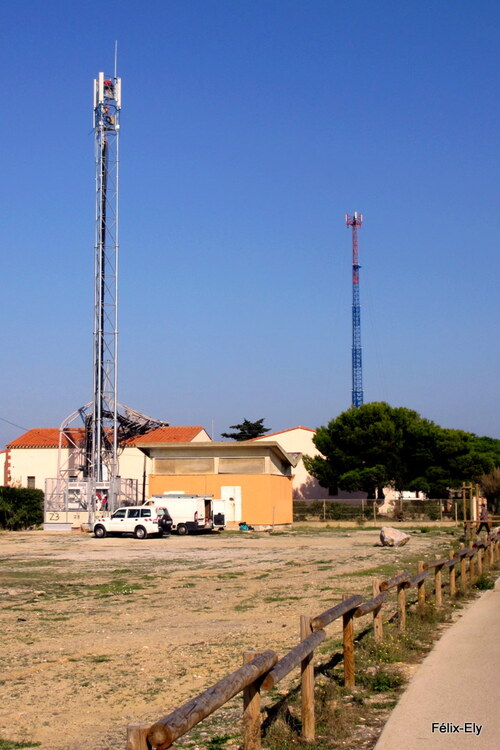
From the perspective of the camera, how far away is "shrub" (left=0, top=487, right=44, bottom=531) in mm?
50875

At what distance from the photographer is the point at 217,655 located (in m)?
11.3

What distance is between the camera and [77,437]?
70.9m

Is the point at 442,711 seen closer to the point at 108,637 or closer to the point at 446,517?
the point at 108,637

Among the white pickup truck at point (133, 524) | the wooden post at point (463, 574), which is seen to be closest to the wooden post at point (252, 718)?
the wooden post at point (463, 574)

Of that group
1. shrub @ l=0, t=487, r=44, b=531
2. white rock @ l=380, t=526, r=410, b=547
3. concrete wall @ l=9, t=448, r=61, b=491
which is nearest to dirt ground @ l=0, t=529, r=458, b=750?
white rock @ l=380, t=526, r=410, b=547

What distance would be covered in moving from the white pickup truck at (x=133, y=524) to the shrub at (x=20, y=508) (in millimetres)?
10161

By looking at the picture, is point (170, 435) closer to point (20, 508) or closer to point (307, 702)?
point (20, 508)

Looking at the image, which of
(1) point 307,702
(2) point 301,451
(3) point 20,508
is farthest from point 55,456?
(1) point 307,702

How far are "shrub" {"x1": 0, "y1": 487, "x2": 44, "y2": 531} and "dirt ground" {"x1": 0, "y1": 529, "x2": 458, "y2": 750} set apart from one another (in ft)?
61.0

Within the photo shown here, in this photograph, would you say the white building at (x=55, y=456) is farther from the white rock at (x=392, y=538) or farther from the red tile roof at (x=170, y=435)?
the white rock at (x=392, y=538)

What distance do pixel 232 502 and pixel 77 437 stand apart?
72.6 feet

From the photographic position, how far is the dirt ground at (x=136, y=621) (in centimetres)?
854

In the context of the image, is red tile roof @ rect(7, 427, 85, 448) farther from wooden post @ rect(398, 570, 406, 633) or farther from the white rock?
wooden post @ rect(398, 570, 406, 633)

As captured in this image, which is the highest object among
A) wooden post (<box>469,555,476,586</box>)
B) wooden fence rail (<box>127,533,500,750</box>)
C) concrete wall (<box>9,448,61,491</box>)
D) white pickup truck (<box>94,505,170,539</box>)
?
concrete wall (<box>9,448,61,491</box>)
